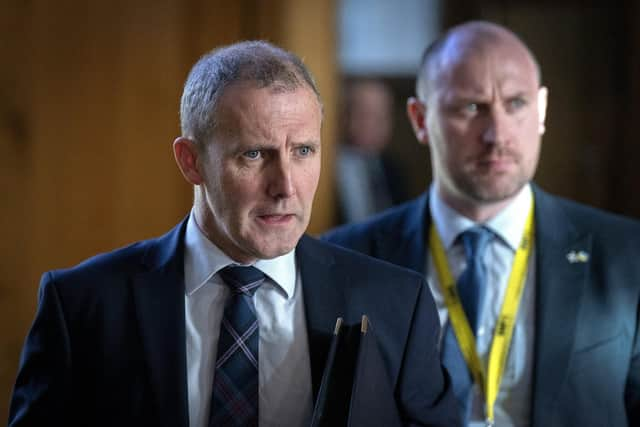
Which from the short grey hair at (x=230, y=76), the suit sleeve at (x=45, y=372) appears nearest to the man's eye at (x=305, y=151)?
the short grey hair at (x=230, y=76)

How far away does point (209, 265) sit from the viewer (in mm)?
1813

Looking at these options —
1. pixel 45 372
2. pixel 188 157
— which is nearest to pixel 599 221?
pixel 188 157

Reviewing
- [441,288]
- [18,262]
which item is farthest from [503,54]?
[18,262]

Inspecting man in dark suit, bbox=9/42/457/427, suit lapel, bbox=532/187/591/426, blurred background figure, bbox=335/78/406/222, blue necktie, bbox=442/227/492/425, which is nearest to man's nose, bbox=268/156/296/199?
man in dark suit, bbox=9/42/457/427

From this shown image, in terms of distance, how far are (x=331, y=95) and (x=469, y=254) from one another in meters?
2.13

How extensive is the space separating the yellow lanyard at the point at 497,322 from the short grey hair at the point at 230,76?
3.00ft

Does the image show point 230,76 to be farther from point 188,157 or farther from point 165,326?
point 165,326

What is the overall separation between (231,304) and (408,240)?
933mm

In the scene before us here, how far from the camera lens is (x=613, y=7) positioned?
Answer: 5.22 meters

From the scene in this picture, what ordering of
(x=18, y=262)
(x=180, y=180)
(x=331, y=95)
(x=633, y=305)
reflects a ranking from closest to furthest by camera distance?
(x=633, y=305)
(x=18, y=262)
(x=180, y=180)
(x=331, y=95)

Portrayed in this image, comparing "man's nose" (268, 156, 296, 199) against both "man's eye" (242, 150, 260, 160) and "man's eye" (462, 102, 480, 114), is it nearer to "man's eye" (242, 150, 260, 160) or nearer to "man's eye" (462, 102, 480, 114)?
"man's eye" (242, 150, 260, 160)

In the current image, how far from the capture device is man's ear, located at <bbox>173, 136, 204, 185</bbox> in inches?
69.6

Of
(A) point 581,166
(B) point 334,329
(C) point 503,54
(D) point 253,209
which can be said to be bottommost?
(A) point 581,166

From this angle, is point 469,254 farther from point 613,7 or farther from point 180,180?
point 613,7
